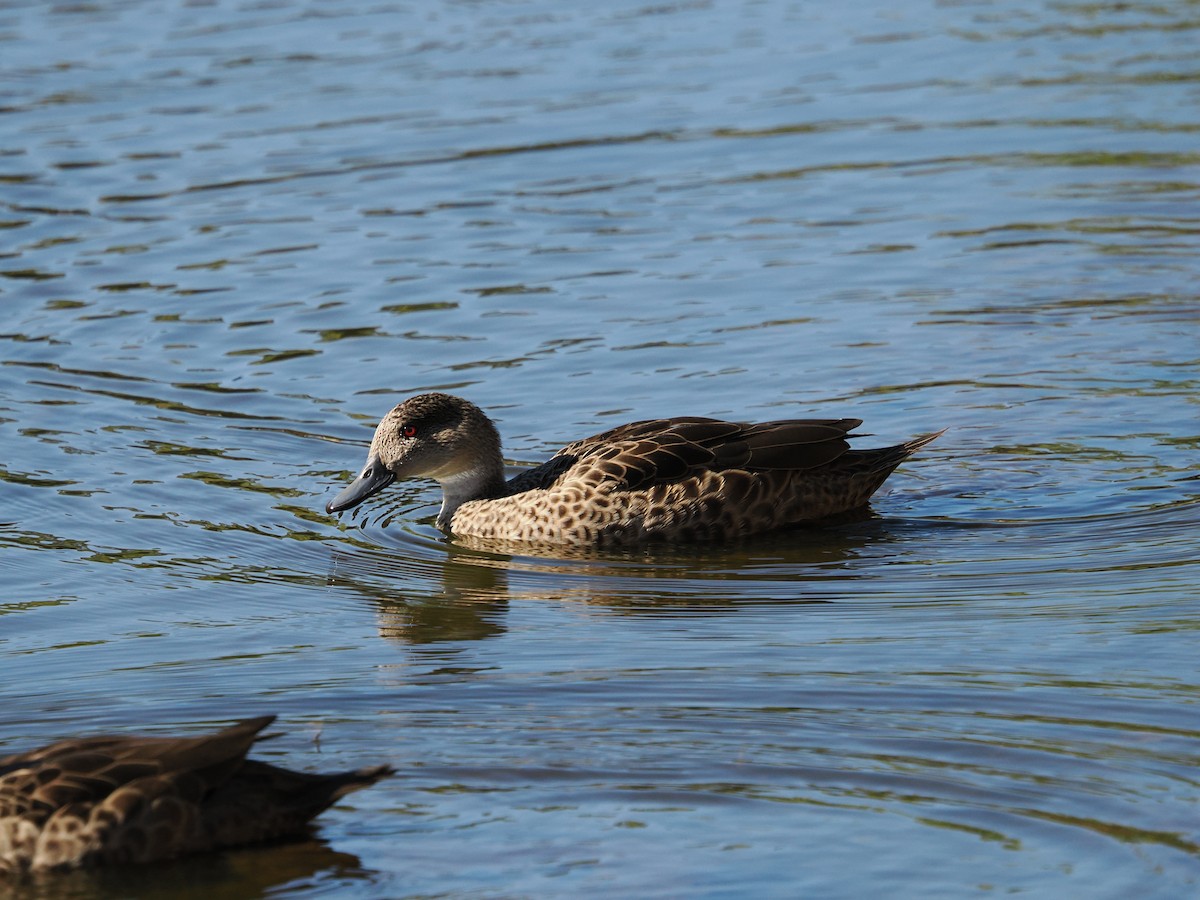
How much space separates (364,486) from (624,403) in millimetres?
2242

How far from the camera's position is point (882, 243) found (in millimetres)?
16359

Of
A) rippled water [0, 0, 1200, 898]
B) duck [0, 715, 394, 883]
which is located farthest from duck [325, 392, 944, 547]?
duck [0, 715, 394, 883]

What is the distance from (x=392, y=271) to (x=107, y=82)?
304 inches

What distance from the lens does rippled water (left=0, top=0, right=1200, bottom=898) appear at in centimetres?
716

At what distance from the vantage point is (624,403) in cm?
1312

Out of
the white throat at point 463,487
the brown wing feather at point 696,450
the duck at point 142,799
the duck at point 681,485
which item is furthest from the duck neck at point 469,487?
the duck at point 142,799

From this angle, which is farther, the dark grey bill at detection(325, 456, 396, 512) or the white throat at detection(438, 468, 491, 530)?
the white throat at detection(438, 468, 491, 530)

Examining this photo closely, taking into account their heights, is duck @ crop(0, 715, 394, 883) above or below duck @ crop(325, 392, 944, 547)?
below

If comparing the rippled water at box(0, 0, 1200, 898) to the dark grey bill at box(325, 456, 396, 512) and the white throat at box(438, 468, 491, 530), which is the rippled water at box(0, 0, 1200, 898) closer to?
the dark grey bill at box(325, 456, 396, 512)

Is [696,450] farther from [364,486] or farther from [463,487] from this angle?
[364,486]

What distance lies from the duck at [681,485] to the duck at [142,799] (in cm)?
418

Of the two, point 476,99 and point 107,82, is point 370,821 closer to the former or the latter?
point 476,99

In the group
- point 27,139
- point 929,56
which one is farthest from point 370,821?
point 929,56

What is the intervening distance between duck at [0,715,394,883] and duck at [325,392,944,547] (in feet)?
13.7
